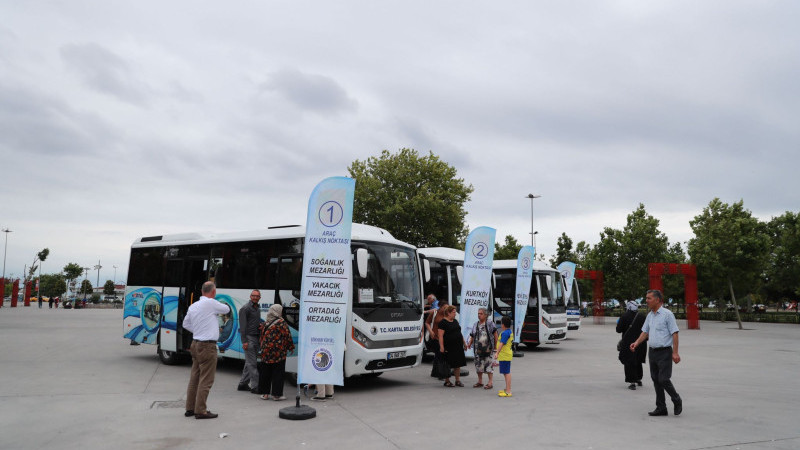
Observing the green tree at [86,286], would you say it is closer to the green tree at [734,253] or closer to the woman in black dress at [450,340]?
the green tree at [734,253]

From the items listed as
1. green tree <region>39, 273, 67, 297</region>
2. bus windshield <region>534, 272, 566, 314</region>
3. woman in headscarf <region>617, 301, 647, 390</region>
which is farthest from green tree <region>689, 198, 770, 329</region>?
green tree <region>39, 273, 67, 297</region>

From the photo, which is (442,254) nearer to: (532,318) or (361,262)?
(532,318)

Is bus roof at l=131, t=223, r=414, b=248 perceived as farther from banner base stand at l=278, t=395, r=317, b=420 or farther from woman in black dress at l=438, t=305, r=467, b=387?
banner base stand at l=278, t=395, r=317, b=420

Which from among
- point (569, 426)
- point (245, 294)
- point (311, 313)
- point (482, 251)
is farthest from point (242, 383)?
point (482, 251)

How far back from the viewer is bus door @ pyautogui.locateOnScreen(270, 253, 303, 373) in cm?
1098

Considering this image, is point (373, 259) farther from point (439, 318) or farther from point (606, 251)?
point (606, 251)

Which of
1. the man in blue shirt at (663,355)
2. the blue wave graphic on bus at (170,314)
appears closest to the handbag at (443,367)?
the man in blue shirt at (663,355)

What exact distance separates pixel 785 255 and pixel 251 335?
44.8 meters

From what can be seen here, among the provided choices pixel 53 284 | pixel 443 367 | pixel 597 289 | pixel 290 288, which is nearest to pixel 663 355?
pixel 443 367

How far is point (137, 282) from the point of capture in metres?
15.8

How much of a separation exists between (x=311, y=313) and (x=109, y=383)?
17.4 feet

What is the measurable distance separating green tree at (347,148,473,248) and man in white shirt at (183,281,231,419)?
27.2 metres

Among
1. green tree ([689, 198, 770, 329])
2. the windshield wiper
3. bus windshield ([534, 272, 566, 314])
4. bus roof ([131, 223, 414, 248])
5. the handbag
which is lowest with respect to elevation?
the handbag

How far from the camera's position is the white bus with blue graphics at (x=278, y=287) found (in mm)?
10906
